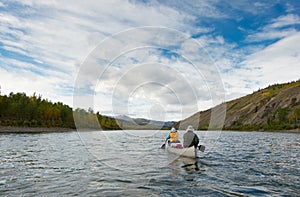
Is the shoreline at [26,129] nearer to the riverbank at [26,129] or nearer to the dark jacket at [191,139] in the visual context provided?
the riverbank at [26,129]

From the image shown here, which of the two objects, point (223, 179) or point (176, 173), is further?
point (176, 173)

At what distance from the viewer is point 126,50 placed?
18.7 m

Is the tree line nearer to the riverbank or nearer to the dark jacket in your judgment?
the riverbank

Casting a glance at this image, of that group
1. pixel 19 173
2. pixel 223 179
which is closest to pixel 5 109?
pixel 19 173

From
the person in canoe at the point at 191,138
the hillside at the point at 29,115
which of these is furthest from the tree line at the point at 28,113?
the person in canoe at the point at 191,138

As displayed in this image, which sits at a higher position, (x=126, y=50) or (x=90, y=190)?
(x=126, y=50)

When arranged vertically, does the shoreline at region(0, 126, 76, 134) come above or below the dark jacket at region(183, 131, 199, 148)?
below

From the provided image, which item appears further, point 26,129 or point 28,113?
point 28,113

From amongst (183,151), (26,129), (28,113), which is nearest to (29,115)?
(28,113)

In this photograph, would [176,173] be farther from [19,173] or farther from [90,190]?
[19,173]

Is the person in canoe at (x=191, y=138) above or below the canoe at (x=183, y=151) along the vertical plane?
above

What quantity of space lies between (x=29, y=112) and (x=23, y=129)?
15.3 meters

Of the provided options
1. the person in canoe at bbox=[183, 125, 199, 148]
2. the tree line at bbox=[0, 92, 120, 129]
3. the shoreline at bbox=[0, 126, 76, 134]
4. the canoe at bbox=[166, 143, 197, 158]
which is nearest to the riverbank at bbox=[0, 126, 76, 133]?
the shoreline at bbox=[0, 126, 76, 134]

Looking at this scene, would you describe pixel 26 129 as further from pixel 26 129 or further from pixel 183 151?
pixel 183 151
